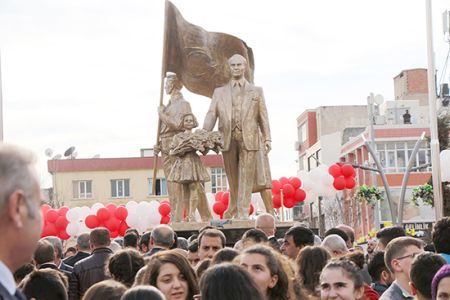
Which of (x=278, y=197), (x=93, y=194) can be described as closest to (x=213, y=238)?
(x=278, y=197)

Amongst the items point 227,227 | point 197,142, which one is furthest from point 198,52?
point 227,227

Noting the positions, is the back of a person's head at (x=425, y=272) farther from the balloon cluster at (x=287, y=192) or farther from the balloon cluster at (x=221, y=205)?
the balloon cluster at (x=287, y=192)

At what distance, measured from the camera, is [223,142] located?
65.6 ft

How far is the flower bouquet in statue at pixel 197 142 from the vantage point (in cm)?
1969

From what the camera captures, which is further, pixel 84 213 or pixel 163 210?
pixel 84 213

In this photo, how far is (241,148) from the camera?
66.3ft

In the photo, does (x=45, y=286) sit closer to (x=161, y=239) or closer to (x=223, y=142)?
(x=161, y=239)

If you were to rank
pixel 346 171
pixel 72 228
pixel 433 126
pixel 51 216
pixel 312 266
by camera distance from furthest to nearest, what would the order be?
pixel 346 171 → pixel 51 216 → pixel 72 228 → pixel 433 126 → pixel 312 266

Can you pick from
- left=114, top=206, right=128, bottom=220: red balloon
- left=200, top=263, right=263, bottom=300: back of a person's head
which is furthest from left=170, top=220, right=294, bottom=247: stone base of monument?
left=200, top=263, right=263, bottom=300: back of a person's head

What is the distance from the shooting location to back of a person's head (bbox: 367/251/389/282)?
945 cm

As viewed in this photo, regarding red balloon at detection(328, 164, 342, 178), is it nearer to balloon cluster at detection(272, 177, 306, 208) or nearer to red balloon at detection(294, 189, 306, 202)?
red balloon at detection(294, 189, 306, 202)

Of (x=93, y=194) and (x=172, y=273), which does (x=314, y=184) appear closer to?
(x=172, y=273)

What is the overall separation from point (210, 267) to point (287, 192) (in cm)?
2346

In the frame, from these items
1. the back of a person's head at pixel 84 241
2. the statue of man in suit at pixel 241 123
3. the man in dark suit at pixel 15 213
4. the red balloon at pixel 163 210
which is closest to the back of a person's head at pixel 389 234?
the back of a person's head at pixel 84 241
